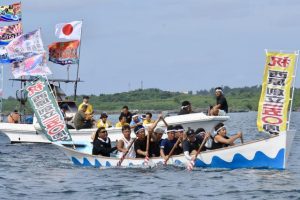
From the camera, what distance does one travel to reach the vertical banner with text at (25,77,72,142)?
27047 mm

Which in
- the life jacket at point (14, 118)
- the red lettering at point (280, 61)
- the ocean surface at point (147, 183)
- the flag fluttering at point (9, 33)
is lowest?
the ocean surface at point (147, 183)

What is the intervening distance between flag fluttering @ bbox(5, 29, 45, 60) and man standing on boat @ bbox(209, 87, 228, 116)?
500 inches

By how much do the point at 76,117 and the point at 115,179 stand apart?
12.1 m

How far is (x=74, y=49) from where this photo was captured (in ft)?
138

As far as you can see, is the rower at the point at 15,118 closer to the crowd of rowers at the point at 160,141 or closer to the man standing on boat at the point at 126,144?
the crowd of rowers at the point at 160,141

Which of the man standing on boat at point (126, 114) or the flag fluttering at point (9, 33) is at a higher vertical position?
the flag fluttering at point (9, 33)

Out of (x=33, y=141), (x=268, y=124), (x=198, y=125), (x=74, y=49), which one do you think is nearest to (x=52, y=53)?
(x=74, y=49)

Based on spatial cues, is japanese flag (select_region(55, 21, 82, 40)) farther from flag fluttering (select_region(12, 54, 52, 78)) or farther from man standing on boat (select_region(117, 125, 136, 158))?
man standing on boat (select_region(117, 125, 136, 158))

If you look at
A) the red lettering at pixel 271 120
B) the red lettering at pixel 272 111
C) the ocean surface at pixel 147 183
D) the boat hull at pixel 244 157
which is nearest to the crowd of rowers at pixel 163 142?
the boat hull at pixel 244 157

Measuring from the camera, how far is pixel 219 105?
1194 inches

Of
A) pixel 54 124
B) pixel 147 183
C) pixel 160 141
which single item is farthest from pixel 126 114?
pixel 147 183

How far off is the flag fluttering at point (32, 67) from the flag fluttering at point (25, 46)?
41 centimetres

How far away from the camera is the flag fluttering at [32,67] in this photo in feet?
134

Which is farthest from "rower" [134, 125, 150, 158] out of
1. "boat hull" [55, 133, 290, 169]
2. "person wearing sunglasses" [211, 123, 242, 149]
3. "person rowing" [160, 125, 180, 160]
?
"person wearing sunglasses" [211, 123, 242, 149]
